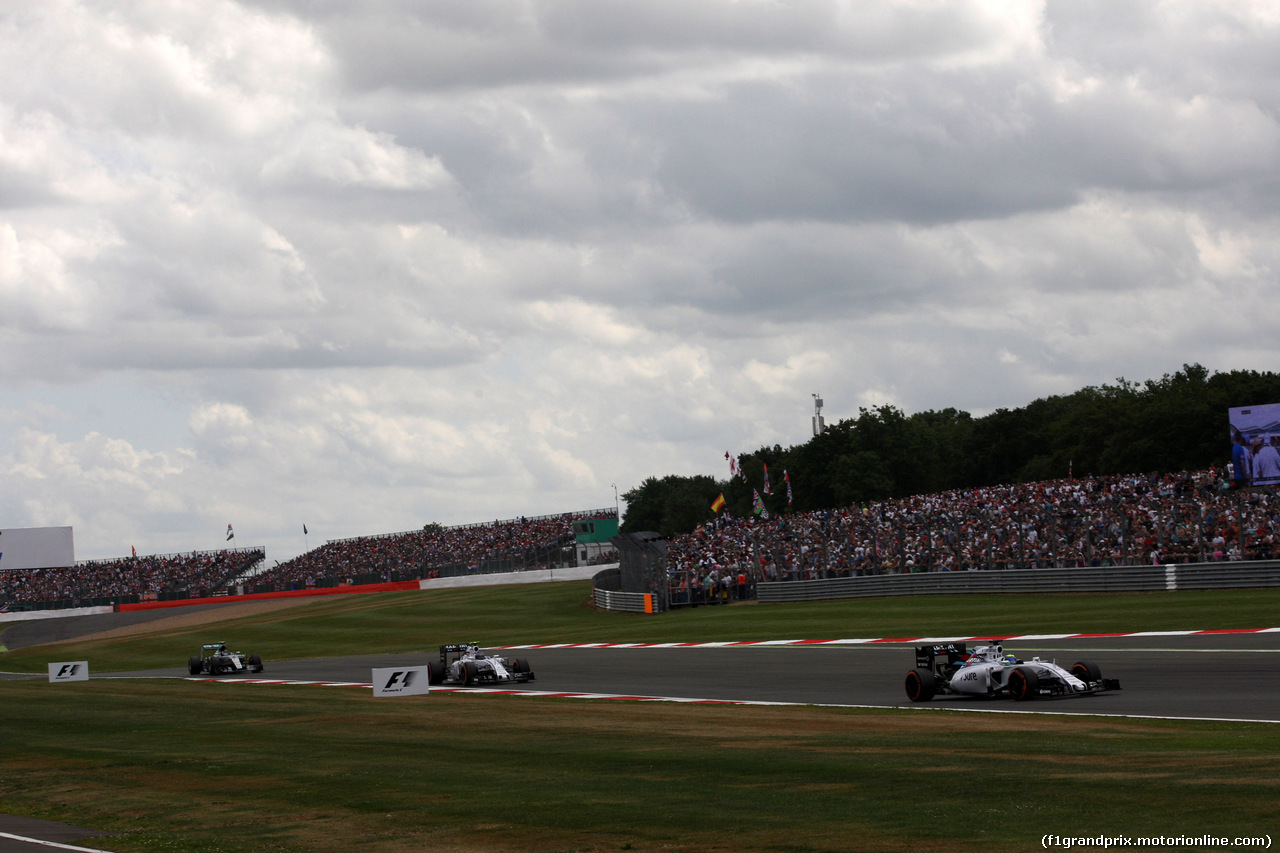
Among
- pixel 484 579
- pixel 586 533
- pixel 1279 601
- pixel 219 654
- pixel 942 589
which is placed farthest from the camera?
pixel 586 533

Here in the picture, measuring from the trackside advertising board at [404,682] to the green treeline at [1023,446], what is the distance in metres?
59.6

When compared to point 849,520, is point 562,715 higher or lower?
lower

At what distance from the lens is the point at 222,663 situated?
35.1 m

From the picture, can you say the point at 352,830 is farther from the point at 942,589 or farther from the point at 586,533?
the point at 586,533

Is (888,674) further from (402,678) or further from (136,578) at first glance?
(136,578)

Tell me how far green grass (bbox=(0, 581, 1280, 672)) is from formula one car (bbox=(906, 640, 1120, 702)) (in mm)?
9595

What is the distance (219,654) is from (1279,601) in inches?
1047

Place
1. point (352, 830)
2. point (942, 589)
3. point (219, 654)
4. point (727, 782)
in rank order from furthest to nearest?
point (942, 589) → point (219, 654) → point (727, 782) → point (352, 830)

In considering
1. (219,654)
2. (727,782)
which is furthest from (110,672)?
(727,782)

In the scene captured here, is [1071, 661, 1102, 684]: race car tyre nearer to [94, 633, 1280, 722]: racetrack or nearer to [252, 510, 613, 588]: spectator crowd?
[94, 633, 1280, 722]: racetrack

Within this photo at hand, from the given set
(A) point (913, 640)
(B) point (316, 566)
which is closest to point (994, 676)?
(A) point (913, 640)

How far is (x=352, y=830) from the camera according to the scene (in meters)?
10.0

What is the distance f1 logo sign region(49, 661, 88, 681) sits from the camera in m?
35.0

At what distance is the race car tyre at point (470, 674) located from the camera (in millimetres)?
25688
